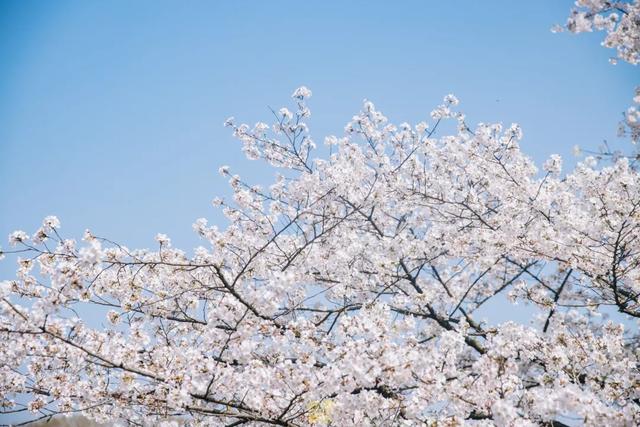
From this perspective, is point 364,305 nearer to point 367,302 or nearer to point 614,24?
point 367,302

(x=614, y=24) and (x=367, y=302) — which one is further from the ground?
(x=614, y=24)

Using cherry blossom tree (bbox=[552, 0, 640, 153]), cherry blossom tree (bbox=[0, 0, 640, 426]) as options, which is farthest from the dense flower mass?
cherry blossom tree (bbox=[552, 0, 640, 153])

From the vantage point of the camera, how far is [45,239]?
4.54 m

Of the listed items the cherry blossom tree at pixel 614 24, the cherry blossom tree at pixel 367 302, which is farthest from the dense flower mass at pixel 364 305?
the cherry blossom tree at pixel 614 24

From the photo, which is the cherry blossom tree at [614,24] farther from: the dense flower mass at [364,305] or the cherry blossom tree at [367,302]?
the dense flower mass at [364,305]

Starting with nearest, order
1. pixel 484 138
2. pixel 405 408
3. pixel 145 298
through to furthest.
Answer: pixel 405 408 → pixel 145 298 → pixel 484 138

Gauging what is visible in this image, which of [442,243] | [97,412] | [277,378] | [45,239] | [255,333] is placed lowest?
[97,412]

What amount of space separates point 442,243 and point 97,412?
22.8 feet

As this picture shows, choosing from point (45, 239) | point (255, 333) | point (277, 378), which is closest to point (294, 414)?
point (277, 378)

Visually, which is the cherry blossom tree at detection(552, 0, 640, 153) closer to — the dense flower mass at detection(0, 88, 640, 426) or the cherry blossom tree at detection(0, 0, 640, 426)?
the cherry blossom tree at detection(0, 0, 640, 426)

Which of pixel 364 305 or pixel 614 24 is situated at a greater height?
pixel 614 24

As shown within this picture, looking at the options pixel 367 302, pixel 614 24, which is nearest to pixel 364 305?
pixel 367 302

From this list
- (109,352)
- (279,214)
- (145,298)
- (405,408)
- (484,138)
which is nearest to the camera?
(405,408)

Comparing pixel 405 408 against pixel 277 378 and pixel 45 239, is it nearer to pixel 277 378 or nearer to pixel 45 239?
pixel 277 378
